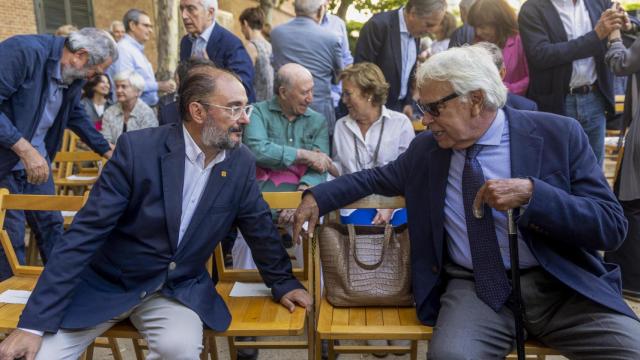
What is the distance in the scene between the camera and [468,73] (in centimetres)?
217

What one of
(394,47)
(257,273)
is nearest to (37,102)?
(257,273)

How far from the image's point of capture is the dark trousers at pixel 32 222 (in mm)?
3285

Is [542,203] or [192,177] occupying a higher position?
[542,203]

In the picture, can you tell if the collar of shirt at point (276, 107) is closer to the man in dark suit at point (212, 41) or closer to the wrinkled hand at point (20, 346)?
the man in dark suit at point (212, 41)

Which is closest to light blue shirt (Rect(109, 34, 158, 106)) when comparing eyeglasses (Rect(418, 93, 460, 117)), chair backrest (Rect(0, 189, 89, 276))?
chair backrest (Rect(0, 189, 89, 276))

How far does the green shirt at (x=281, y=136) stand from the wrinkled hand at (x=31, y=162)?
1189mm

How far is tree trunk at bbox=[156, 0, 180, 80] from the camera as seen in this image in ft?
28.1

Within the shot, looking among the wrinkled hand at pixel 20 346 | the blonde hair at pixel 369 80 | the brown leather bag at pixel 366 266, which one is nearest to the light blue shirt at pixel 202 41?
the blonde hair at pixel 369 80

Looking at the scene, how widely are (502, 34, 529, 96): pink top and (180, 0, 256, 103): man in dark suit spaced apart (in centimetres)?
185

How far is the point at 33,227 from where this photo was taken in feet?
11.5

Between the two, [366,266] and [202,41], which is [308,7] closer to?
[202,41]

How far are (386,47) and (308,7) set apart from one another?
717 mm

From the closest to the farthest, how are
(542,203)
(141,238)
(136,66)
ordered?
(542,203)
(141,238)
(136,66)

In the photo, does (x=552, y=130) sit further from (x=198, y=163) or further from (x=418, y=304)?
(x=198, y=163)
